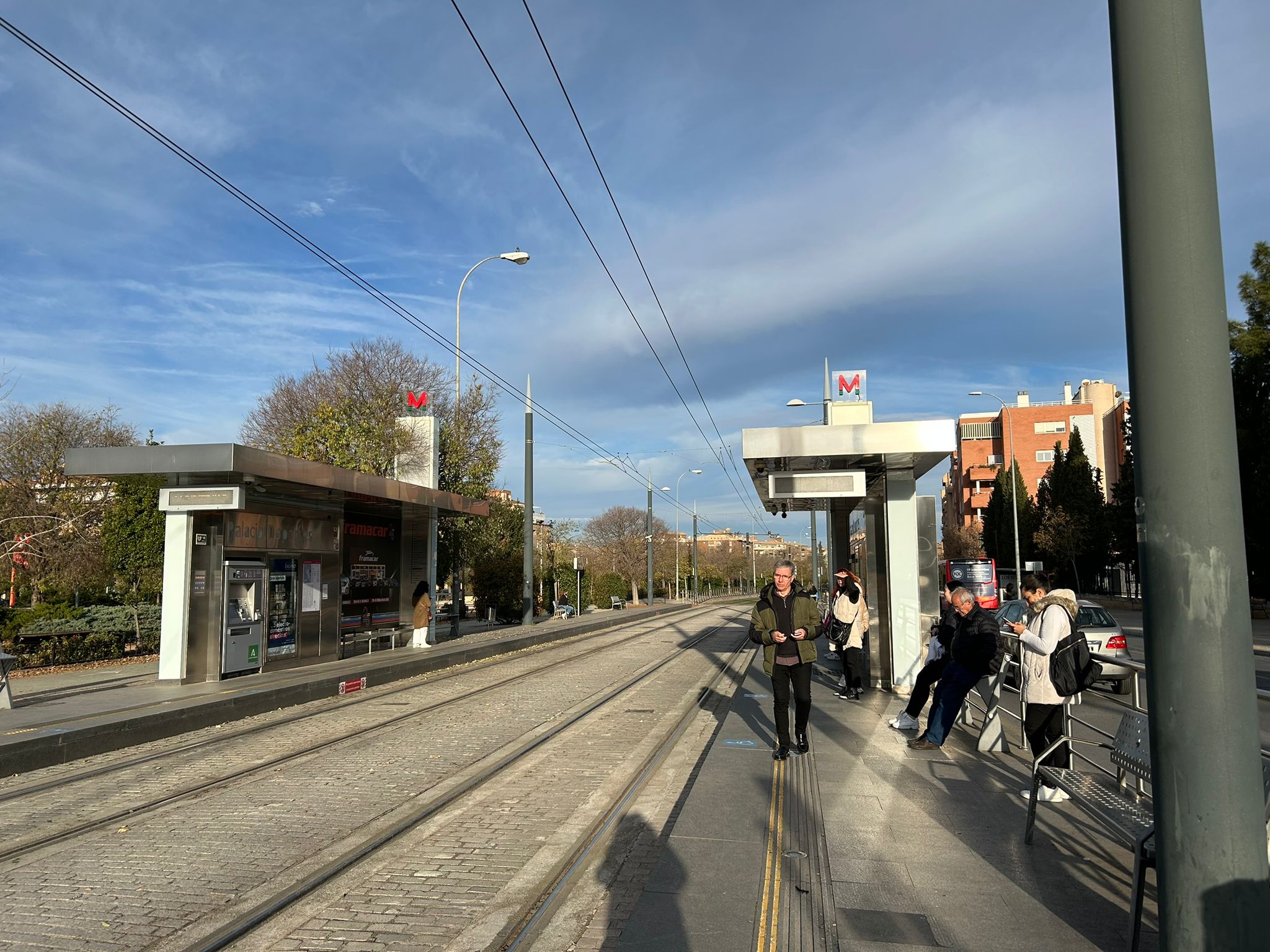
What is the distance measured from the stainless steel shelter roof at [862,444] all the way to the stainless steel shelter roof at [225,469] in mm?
7104

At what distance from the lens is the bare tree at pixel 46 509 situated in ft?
68.9

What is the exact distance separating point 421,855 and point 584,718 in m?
5.54

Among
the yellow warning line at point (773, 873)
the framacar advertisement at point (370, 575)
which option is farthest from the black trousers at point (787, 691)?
the framacar advertisement at point (370, 575)

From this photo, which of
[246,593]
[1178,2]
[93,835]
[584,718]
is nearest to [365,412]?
[246,593]

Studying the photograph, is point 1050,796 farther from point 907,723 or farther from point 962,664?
point 907,723

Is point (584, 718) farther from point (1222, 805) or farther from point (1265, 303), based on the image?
point (1265, 303)

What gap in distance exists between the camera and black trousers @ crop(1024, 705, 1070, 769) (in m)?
6.66

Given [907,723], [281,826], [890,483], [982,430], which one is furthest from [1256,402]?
[982,430]

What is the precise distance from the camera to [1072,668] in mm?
6445

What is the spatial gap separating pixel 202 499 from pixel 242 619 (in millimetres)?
2339

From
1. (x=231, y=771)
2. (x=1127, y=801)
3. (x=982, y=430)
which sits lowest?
(x=231, y=771)

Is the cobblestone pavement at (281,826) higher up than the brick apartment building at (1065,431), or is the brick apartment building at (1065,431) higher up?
the brick apartment building at (1065,431)

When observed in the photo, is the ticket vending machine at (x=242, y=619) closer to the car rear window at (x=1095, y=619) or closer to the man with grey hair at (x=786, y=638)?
the man with grey hair at (x=786, y=638)

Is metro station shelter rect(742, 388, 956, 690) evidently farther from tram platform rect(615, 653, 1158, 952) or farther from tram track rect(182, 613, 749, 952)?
tram platform rect(615, 653, 1158, 952)
